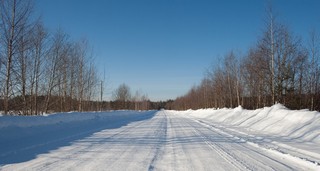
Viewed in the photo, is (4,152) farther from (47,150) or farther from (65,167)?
(65,167)

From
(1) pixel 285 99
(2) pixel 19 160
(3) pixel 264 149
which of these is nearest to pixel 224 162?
(3) pixel 264 149

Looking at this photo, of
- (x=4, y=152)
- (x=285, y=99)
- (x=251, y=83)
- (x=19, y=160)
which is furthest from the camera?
(x=251, y=83)

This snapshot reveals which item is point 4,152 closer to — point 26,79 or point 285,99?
point 26,79

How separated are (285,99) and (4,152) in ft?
103

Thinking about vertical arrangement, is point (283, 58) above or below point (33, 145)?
above

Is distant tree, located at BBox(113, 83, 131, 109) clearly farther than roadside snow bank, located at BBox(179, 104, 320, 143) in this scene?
Yes

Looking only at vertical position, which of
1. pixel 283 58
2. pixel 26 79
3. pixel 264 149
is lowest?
pixel 264 149

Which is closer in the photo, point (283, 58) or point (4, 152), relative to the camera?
point (4, 152)

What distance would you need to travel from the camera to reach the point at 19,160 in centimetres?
745

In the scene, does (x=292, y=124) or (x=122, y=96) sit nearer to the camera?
(x=292, y=124)

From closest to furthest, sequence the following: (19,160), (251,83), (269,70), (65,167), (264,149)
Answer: (65,167)
(19,160)
(264,149)
(269,70)
(251,83)

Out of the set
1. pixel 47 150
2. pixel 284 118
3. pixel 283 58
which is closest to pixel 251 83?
pixel 283 58

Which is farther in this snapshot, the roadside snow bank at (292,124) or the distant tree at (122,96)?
the distant tree at (122,96)

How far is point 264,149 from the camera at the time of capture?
9.80 meters
